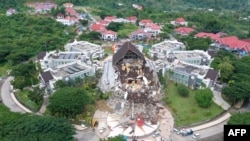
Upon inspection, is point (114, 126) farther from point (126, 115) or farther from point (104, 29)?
point (104, 29)

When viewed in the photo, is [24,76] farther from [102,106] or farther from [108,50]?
[108,50]

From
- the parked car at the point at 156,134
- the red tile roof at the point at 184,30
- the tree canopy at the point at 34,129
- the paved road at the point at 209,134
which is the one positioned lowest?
the paved road at the point at 209,134

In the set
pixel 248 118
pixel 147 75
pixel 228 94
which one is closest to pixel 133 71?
pixel 147 75

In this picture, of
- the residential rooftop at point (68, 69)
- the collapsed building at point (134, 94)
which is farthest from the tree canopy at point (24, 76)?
the collapsed building at point (134, 94)

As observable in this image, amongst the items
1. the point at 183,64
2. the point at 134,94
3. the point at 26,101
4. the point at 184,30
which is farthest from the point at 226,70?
the point at 26,101

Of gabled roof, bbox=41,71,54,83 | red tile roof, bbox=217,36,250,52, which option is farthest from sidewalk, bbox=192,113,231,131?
red tile roof, bbox=217,36,250,52

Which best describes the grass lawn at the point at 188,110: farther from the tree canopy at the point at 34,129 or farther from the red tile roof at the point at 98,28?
the red tile roof at the point at 98,28
